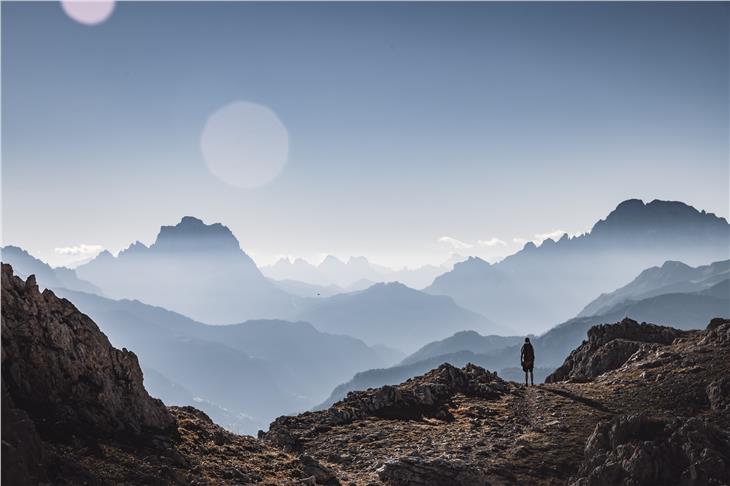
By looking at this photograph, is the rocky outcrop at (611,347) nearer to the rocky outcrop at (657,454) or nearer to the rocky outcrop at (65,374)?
the rocky outcrop at (657,454)

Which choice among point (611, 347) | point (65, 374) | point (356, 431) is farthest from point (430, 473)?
point (611, 347)

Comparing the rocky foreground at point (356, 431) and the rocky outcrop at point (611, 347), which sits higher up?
the rocky outcrop at point (611, 347)

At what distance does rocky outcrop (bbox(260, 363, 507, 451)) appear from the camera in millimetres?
43781

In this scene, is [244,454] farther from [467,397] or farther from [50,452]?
[467,397]

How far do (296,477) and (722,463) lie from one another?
2517 centimetres

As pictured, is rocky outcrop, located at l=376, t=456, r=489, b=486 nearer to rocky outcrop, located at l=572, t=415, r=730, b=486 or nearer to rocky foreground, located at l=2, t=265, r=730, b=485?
rocky foreground, located at l=2, t=265, r=730, b=485

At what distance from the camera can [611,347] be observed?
64.2 m

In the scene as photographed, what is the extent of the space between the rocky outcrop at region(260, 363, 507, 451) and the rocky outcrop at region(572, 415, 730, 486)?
1495 centimetres

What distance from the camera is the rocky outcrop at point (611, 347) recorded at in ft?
204

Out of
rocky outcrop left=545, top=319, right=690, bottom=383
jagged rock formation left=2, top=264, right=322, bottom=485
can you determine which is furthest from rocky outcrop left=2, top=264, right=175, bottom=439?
rocky outcrop left=545, top=319, right=690, bottom=383

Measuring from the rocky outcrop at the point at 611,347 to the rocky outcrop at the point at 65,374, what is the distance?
159ft

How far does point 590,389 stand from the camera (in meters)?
48.2

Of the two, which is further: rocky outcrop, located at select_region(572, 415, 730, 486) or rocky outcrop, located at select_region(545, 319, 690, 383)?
rocky outcrop, located at select_region(545, 319, 690, 383)

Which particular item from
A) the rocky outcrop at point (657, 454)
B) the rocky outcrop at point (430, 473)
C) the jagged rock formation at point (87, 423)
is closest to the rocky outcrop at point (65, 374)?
the jagged rock formation at point (87, 423)
